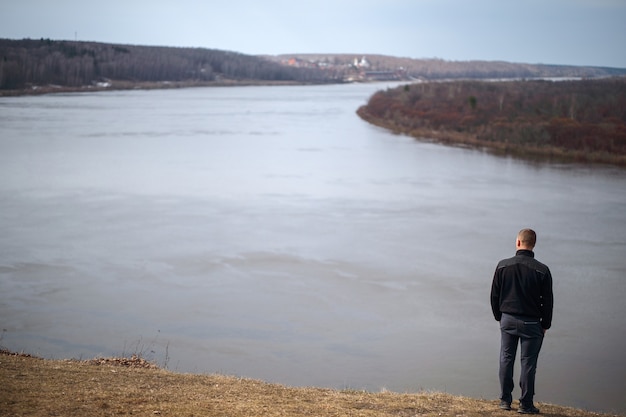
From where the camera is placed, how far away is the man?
4.40 meters

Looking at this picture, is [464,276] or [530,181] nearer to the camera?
[464,276]

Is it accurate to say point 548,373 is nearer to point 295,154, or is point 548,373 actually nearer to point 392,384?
point 392,384

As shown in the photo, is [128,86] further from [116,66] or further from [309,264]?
[309,264]

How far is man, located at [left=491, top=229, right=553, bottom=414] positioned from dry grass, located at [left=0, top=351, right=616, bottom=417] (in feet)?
1.58

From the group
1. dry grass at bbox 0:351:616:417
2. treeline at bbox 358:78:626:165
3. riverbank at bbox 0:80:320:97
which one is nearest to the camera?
dry grass at bbox 0:351:616:417

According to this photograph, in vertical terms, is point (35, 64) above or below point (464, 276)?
above

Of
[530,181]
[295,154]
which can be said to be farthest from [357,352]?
[295,154]

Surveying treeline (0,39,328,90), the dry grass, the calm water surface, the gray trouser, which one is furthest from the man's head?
treeline (0,39,328,90)

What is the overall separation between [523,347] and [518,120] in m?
28.9

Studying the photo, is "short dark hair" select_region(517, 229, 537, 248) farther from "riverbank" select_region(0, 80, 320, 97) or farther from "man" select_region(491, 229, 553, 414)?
"riverbank" select_region(0, 80, 320, 97)

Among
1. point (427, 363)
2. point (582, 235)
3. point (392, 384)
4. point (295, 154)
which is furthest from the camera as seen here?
point (295, 154)

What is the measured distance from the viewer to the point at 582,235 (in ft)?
45.1

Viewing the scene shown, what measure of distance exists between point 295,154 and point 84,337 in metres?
17.4

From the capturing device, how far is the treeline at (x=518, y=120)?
2648 cm
